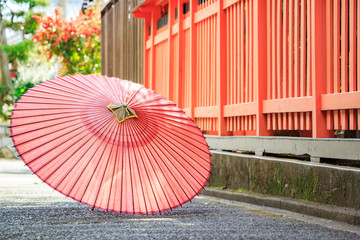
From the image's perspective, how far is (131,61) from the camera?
13.0m

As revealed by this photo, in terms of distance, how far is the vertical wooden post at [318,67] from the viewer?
562cm

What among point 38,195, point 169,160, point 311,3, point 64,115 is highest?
point 311,3

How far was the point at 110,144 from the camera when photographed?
4.73 meters

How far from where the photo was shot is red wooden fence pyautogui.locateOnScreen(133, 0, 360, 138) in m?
5.43

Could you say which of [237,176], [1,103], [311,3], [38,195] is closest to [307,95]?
[311,3]

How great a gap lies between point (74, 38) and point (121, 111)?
17.5 metres

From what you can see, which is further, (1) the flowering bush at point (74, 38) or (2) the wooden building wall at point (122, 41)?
(1) the flowering bush at point (74, 38)

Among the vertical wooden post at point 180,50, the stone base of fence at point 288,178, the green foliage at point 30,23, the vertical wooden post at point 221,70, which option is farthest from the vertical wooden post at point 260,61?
the green foliage at point 30,23

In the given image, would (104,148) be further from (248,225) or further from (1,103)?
(1,103)

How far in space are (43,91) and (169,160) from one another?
1.16m

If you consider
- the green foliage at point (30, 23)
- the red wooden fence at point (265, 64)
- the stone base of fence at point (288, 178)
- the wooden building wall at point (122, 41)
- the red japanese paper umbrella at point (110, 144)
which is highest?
the green foliage at point (30, 23)

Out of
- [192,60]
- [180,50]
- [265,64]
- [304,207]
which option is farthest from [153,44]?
[304,207]

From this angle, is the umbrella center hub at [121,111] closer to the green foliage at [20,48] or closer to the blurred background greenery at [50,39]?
the blurred background greenery at [50,39]

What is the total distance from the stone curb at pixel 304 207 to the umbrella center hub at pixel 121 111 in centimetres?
172
